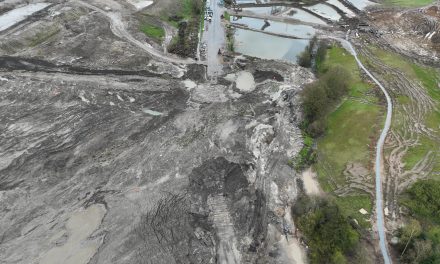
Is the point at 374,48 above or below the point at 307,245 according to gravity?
above

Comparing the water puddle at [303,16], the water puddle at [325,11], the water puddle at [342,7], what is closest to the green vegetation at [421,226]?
the water puddle at [303,16]

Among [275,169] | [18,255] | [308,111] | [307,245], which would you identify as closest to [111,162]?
[18,255]

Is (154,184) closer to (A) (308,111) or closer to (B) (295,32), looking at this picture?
(A) (308,111)

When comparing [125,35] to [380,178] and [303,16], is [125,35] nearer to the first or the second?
[303,16]

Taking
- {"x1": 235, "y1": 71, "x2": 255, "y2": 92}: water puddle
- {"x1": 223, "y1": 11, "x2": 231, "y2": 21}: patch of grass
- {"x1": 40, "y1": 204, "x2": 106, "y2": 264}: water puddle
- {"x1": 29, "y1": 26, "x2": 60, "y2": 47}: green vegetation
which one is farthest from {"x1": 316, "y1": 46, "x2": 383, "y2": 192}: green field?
{"x1": 29, "y1": 26, "x2": 60, "y2": 47}: green vegetation

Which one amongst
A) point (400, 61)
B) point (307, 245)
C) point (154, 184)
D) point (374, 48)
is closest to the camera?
point (307, 245)

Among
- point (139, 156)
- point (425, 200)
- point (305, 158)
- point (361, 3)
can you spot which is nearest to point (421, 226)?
point (425, 200)
